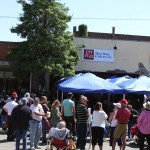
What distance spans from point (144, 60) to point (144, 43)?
130 centimetres

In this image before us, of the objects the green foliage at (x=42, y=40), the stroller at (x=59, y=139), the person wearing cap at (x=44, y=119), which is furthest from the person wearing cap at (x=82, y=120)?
the green foliage at (x=42, y=40)

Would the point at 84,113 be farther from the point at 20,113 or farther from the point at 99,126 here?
the point at 20,113

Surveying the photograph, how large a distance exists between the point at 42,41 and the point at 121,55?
23.0ft

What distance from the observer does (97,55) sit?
29766mm

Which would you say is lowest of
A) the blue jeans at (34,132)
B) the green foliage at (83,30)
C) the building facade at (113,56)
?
the blue jeans at (34,132)

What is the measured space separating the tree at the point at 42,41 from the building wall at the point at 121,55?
3398mm

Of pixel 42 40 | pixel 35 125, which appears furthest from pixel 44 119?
pixel 42 40

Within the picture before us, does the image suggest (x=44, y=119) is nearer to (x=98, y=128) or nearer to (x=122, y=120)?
(x=98, y=128)

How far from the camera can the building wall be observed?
97.5ft

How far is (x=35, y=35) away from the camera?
2583 cm

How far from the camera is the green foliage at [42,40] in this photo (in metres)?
25.6

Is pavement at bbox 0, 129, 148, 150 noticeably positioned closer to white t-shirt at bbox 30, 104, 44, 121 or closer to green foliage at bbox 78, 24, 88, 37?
white t-shirt at bbox 30, 104, 44, 121

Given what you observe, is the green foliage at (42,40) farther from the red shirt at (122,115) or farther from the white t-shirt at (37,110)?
the red shirt at (122,115)

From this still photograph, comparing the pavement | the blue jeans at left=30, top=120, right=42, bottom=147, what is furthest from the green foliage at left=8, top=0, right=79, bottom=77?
the blue jeans at left=30, top=120, right=42, bottom=147
